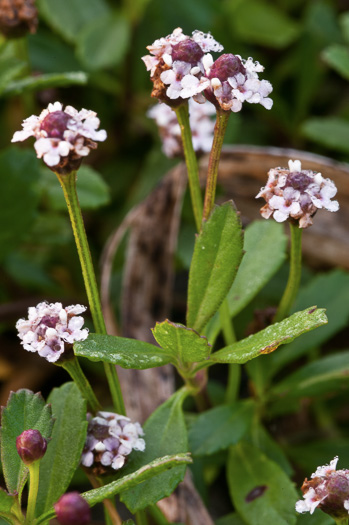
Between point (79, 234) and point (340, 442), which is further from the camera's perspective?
point (340, 442)

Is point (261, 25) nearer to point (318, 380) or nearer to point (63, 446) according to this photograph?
point (318, 380)

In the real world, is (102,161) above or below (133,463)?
above

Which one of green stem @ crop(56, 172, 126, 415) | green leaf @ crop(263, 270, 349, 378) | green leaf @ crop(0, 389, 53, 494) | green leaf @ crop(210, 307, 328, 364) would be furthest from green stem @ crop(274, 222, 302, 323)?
green leaf @ crop(0, 389, 53, 494)

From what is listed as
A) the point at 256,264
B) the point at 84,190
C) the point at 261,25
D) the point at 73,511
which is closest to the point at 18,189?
the point at 84,190

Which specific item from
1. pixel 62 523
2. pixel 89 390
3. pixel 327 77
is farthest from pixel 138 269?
pixel 327 77

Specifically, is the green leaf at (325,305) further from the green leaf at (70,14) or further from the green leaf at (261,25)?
the green leaf at (70,14)

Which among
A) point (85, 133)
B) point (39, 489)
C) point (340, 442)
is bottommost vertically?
point (340, 442)

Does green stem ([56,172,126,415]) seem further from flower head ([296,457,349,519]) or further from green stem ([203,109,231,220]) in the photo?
flower head ([296,457,349,519])

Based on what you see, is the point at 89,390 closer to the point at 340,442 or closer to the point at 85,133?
the point at 85,133
